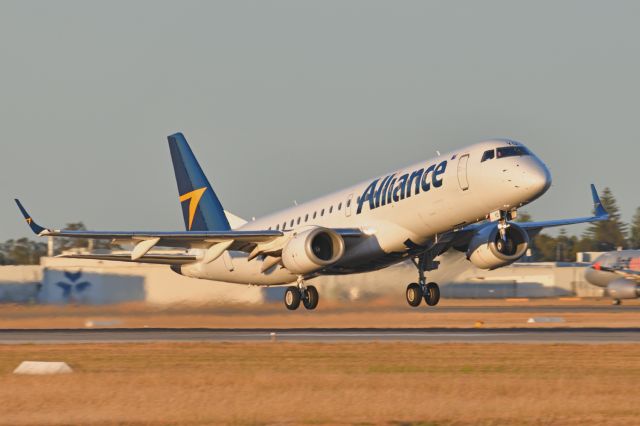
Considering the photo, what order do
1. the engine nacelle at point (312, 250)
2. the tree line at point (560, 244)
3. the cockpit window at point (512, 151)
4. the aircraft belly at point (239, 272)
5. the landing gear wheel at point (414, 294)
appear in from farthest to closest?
the tree line at point (560, 244), the aircraft belly at point (239, 272), the landing gear wheel at point (414, 294), the engine nacelle at point (312, 250), the cockpit window at point (512, 151)

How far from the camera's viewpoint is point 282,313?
45.8 meters

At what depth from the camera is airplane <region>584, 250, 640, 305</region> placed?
219ft

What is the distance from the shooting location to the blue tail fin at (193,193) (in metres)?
50.6

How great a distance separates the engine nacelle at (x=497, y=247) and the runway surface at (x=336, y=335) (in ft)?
8.15

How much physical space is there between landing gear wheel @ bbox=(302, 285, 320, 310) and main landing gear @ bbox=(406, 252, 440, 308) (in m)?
3.65

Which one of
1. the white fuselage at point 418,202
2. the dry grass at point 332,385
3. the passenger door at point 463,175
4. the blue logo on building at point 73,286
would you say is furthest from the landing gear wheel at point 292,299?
the blue logo on building at point 73,286

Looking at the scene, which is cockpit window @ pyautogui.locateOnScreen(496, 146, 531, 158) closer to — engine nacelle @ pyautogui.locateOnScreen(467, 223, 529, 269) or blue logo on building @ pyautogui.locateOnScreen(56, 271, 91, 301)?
engine nacelle @ pyautogui.locateOnScreen(467, 223, 529, 269)

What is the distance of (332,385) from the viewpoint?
76.7 ft

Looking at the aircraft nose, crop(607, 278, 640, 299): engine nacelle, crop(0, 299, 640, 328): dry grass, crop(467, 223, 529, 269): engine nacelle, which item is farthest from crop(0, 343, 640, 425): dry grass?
crop(607, 278, 640, 299): engine nacelle

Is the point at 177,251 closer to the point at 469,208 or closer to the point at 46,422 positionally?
the point at 469,208

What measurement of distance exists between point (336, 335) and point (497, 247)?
6343mm

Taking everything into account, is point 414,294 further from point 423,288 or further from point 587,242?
point 587,242

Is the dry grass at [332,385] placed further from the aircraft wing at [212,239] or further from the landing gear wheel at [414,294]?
the landing gear wheel at [414,294]

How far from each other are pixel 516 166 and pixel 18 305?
24837 mm
